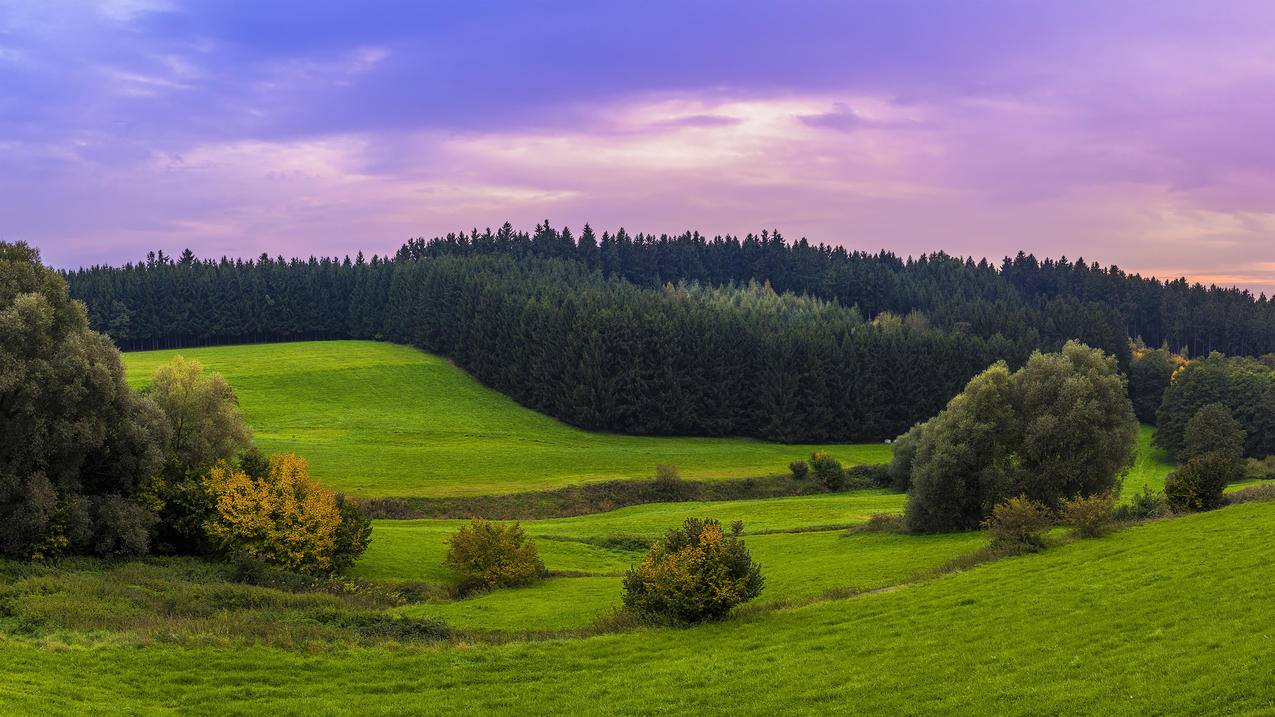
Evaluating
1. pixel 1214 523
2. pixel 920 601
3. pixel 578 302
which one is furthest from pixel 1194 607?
pixel 578 302

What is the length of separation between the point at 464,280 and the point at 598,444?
72.2 m

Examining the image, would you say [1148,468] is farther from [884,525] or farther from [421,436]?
[421,436]

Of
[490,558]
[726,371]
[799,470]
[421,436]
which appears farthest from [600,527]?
[726,371]

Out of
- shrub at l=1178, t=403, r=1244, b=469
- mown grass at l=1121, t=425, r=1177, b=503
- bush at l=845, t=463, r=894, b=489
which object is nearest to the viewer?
mown grass at l=1121, t=425, r=1177, b=503

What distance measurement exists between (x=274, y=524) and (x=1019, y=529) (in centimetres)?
3754

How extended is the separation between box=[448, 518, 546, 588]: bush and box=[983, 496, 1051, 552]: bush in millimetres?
25060

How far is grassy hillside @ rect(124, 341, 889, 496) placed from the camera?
9794 centimetres

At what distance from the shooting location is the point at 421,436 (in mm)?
123250

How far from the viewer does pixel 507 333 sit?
6639 inches

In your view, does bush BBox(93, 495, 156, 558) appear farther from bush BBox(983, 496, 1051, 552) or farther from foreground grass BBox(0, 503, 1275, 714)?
bush BBox(983, 496, 1051, 552)

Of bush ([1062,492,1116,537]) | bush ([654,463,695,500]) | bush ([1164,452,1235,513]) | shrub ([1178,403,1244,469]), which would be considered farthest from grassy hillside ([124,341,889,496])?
bush ([1164,452,1235,513])

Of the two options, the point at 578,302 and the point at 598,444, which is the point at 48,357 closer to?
the point at 598,444

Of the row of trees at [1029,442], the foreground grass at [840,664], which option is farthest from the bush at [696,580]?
the row of trees at [1029,442]

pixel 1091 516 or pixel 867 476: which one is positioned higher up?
pixel 1091 516
